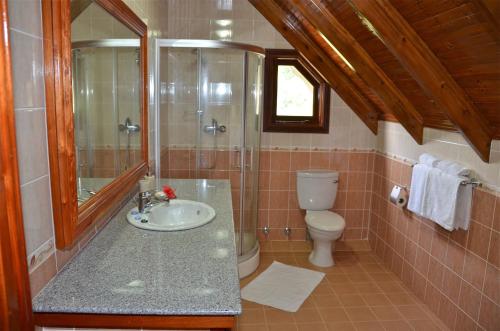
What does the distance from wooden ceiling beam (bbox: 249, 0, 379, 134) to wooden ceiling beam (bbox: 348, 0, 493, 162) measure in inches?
50.1

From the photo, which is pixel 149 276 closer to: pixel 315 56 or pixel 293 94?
pixel 315 56

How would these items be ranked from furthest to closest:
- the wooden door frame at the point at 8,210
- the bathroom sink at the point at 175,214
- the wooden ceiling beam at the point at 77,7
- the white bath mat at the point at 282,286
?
1. the white bath mat at the point at 282,286
2. the bathroom sink at the point at 175,214
3. the wooden ceiling beam at the point at 77,7
4. the wooden door frame at the point at 8,210

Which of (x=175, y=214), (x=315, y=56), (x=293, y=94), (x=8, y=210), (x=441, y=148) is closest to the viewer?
(x=8, y=210)

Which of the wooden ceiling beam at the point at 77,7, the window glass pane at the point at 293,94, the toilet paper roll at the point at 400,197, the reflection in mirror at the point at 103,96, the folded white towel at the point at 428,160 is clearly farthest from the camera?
the window glass pane at the point at 293,94

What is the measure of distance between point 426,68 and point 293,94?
1.81 m

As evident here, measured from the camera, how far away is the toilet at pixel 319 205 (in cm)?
357

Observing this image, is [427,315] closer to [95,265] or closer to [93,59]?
[95,265]

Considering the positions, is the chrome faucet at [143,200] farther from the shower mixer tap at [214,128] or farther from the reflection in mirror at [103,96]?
the shower mixer tap at [214,128]

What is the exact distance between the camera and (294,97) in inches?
153

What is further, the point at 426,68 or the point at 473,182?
the point at 473,182

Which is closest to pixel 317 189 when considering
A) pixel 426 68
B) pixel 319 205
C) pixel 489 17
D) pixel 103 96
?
pixel 319 205

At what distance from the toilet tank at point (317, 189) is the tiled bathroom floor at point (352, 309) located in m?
0.62

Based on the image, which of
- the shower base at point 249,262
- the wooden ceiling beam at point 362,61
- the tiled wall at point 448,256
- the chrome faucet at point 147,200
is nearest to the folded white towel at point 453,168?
the tiled wall at point 448,256

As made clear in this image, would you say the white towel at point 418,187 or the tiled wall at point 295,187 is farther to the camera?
the tiled wall at point 295,187
